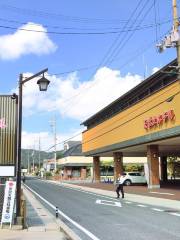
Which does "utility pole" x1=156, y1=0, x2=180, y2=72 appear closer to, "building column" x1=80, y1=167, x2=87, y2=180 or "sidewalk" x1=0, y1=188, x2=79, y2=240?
"sidewalk" x1=0, y1=188, x2=79, y2=240

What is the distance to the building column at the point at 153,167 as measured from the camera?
132 feet

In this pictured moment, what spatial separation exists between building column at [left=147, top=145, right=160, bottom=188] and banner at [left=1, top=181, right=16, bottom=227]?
2740 centimetres

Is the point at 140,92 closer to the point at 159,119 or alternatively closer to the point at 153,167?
the point at 159,119

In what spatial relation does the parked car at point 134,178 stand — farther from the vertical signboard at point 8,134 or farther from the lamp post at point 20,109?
the lamp post at point 20,109

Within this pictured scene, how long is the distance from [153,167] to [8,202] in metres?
27.9

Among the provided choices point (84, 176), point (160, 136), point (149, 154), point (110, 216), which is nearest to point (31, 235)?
point (110, 216)

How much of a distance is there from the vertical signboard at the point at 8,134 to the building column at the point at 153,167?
26832 millimetres

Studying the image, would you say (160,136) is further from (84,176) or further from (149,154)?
(84,176)

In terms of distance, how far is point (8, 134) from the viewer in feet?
48.8

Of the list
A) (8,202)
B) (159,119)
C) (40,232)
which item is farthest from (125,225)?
(159,119)

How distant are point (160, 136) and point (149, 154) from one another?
18.8 ft

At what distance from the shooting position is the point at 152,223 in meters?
16.0

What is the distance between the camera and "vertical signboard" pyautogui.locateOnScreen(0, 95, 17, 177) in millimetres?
14688

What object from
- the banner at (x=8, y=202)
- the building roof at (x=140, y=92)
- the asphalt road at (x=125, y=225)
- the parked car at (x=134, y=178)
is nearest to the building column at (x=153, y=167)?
the building roof at (x=140, y=92)
